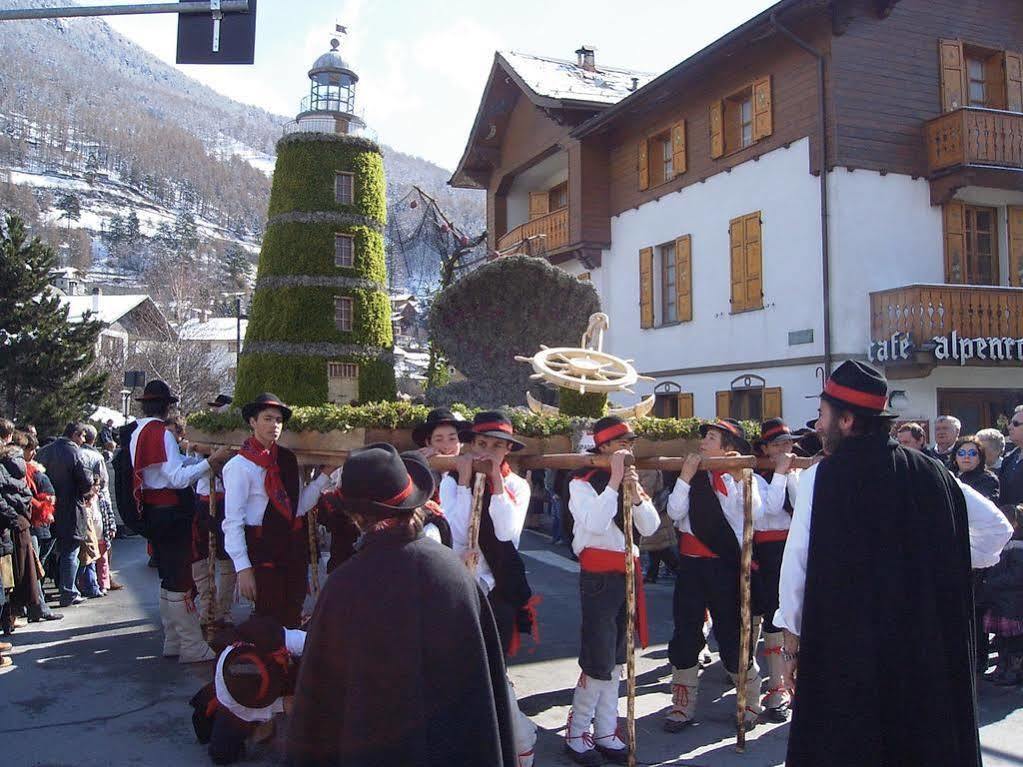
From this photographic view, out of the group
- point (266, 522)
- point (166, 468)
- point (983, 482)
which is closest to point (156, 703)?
point (266, 522)

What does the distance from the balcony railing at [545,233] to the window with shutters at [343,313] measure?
974cm

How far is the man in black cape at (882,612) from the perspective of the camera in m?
3.35

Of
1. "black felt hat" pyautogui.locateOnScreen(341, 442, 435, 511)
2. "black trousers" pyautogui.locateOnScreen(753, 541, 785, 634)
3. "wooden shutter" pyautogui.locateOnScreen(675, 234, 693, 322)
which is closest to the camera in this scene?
"black felt hat" pyautogui.locateOnScreen(341, 442, 435, 511)

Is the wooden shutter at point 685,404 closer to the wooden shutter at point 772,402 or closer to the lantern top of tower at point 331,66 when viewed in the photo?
the wooden shutter at point 772,402

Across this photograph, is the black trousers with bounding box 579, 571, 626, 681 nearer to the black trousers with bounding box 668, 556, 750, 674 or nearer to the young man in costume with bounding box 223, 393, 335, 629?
the black trousers with bounding box 668, 556, 750, 674

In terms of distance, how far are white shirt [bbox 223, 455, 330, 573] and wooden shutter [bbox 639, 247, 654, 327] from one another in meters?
15.4

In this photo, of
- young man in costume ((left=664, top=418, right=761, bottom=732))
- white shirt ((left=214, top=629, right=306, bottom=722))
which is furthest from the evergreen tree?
young man in costume ((left=664, top=418, right=761, bottom=732))

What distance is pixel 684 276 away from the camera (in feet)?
63.2

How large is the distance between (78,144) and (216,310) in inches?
3710

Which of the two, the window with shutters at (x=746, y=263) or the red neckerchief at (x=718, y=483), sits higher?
the window with shutters at (x=746, y=263)

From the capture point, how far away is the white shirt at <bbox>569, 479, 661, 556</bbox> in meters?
5.30

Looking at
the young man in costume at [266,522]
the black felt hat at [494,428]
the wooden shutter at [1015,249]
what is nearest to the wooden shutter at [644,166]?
the wooden shutter at [1015,249]

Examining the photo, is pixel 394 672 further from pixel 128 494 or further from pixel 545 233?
pixel 545 233

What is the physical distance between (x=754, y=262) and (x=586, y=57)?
11.0m
